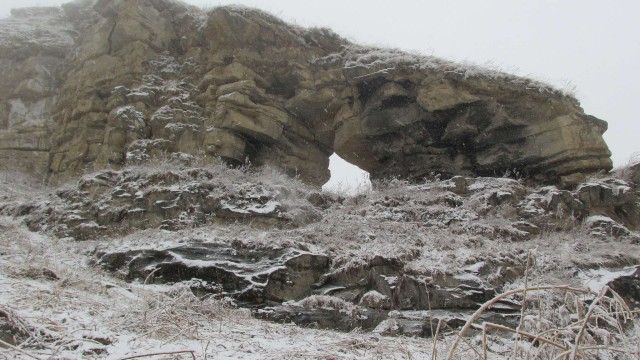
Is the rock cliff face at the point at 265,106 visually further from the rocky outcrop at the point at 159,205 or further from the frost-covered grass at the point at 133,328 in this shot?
the frost-covered grass at the point at 133,328

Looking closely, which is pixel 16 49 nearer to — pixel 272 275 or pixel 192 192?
pixel 192 192

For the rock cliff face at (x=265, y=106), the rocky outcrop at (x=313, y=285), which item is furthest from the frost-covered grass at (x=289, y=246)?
the rock cliff face at (x=265, y=106)

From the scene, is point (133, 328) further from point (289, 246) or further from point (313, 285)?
point (289, 246)

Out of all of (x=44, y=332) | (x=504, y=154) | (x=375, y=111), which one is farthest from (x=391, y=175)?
(x=44, y=332)

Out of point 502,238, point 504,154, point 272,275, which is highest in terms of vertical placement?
point 504,154

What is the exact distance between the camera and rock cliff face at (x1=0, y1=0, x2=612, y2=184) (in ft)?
38.3

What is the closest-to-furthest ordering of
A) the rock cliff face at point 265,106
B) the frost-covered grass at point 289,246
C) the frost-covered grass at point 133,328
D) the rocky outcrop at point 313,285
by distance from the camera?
the frost-covered grass at point 133,328 < the frost-covered grass at point 289,246 < the rocky outcrop at point 313,285 < the rock cliff face at point 265,106

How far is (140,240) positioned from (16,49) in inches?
482

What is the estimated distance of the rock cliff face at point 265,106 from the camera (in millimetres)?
11688

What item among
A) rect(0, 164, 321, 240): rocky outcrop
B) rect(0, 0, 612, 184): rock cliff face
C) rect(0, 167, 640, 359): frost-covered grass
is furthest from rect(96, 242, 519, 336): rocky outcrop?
rect(0, 0, 612, 184): rock cliff face

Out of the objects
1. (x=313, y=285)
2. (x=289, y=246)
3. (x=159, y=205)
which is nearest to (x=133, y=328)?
(x=313, y=285)

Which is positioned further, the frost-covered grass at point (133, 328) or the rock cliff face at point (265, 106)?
the rock cliff face at point (265, 106)

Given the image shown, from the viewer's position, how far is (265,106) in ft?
42.1

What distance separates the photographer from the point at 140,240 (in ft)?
25.2
